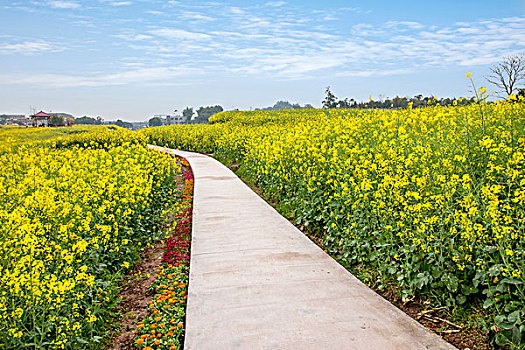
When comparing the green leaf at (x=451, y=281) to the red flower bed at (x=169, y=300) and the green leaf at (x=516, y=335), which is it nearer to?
the green leaf at (x=516, y=335)

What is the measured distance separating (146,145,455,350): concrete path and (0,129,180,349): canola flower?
0.84 meters

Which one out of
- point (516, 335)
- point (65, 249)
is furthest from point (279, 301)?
point (65, 249)

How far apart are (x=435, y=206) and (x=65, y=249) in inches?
134

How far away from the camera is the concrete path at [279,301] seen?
10.0ft

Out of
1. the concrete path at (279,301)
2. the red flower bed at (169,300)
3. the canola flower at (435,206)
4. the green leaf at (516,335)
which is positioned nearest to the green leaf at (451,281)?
the canola flower at (435,206)

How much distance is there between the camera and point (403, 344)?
9.78ft

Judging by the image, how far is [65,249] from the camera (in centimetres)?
375

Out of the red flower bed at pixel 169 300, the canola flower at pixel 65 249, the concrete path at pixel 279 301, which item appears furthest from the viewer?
the red flower bed at pixel 169 300

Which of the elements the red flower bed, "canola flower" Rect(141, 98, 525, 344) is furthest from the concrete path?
"canola flower" Rect(141, 98, 525, 344)

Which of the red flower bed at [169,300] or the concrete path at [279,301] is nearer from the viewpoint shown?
the concrete path at [279,301]

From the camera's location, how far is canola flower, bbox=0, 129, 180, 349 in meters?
2.87

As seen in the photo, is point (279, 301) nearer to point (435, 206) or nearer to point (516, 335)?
point (435, 206)

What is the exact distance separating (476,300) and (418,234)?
0.70m

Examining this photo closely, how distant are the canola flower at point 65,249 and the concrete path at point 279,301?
2.74 feet
